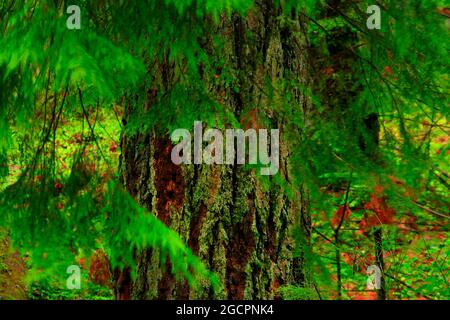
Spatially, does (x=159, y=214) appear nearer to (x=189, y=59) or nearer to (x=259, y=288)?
(x=259, y=288)

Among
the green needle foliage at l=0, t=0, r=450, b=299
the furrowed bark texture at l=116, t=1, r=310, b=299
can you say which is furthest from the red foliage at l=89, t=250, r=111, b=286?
the furrowed bark texture at l=116, t=1, r=310, b=299

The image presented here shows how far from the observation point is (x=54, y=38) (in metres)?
1.93

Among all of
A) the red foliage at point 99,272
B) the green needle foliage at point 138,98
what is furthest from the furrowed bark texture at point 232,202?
the red foliage at point 99,272

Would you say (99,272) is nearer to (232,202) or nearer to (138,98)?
(138,98)

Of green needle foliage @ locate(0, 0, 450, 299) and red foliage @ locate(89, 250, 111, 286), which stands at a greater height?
green needle foliage @ locate(0, 0, 450, 299)

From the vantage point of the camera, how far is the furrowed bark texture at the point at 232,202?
282 cm

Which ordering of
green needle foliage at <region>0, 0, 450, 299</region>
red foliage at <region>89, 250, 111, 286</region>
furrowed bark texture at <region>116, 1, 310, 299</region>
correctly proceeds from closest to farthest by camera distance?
green needle foliage at <region>0, 0, 450, 299</region> → furrowed bark texture at <region>116, 1, 310, 299</region> → red foliage at <region>89, 250, 111, 286</region>

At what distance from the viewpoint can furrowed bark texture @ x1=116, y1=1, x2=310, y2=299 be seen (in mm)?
2824

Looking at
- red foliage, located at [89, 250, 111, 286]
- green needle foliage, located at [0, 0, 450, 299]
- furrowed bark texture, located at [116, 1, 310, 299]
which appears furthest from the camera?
red foliage, located at [89, 250, 111, 286]

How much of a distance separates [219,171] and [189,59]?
582 mm

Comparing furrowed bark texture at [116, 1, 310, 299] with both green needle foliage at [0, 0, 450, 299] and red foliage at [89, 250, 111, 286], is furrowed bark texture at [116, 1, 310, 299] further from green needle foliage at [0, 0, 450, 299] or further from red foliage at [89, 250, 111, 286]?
red foliage at [89, 250, 111, 286]

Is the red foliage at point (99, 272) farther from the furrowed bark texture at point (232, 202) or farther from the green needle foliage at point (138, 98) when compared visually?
the furrowed bark texture at point (232, 202)

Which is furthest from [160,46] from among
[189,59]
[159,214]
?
[159,214]

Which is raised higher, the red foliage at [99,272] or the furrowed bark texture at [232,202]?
Answer: the furrowed bark texture at [232,202]
